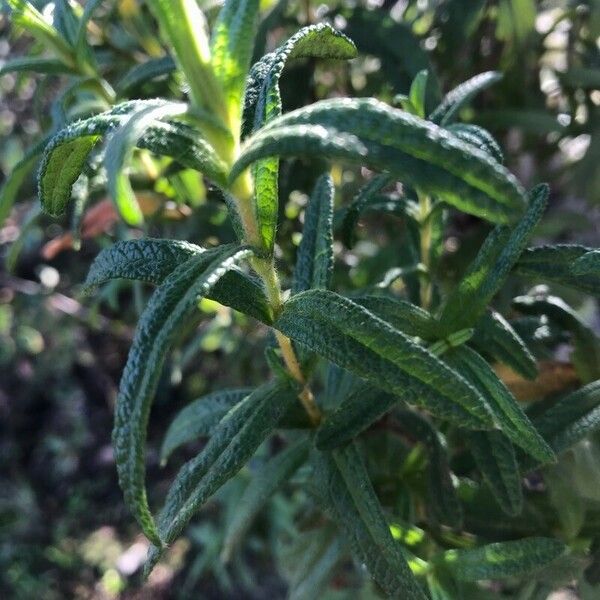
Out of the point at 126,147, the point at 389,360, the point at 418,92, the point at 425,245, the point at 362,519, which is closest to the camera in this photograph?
the point at 126,147

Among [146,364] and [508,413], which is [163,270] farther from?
[508,413]

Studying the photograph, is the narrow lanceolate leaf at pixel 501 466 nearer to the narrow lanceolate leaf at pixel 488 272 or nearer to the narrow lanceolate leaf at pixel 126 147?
the narrow lanceolate leaf at pixel 488 272

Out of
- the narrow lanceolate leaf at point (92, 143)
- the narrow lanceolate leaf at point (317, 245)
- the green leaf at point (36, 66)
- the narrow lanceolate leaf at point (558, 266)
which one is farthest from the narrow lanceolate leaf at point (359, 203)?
the green leaf at point (36, 66)

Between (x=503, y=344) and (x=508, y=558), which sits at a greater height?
(x=503, y=344)

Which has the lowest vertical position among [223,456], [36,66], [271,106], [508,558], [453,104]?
[508,558]

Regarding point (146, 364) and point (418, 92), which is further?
point (418, 92)

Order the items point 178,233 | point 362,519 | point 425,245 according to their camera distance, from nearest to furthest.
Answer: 1. point 362,519
2. point 425,245
3. point 178,233

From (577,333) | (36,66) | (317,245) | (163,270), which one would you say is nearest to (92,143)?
(163,270)
